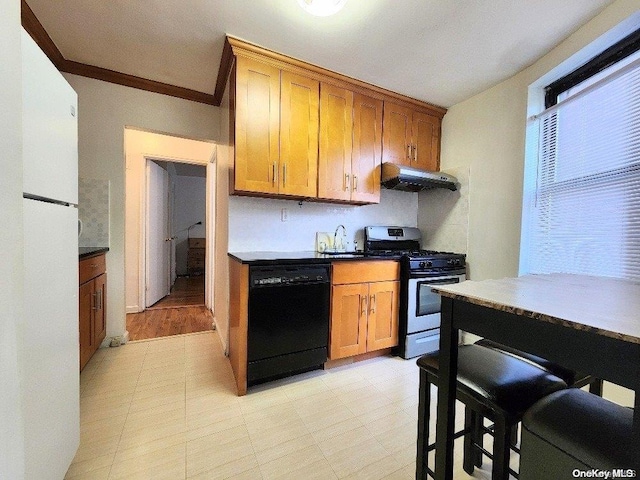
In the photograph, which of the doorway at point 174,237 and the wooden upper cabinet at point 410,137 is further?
the doorway at point 174,237

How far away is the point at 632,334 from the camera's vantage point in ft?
1.79

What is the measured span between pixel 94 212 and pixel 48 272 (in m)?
1.80

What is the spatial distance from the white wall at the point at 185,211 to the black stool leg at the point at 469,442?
6.32 m

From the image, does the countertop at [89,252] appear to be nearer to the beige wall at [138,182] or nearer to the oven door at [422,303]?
the beige wall at [138,182]

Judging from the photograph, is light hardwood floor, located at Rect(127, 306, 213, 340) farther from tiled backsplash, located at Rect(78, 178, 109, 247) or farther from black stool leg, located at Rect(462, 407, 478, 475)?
black stool leg, located at Rect(462, 407, 478, 475)

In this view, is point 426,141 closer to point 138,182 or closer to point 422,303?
point 422,303

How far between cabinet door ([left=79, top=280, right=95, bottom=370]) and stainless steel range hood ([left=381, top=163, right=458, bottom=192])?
2.54 m

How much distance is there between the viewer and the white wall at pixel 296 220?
91.2 inches

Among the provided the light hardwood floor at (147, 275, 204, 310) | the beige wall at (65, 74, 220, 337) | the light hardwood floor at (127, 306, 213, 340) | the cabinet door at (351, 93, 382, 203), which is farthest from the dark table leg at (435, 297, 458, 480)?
the light hardwood floor at (147, 275, 204, 310)

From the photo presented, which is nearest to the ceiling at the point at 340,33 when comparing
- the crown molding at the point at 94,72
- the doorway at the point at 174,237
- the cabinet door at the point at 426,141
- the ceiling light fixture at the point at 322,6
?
the crown molding at the point at 94,72

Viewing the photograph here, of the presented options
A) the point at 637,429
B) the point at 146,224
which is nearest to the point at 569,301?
the point at 637,429

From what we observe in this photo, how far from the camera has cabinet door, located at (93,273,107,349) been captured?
2.08 metres

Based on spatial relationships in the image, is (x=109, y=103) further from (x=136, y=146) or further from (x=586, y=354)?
(x=586, y=354)

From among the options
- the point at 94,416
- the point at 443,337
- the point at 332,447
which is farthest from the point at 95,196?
the point at 443,337
